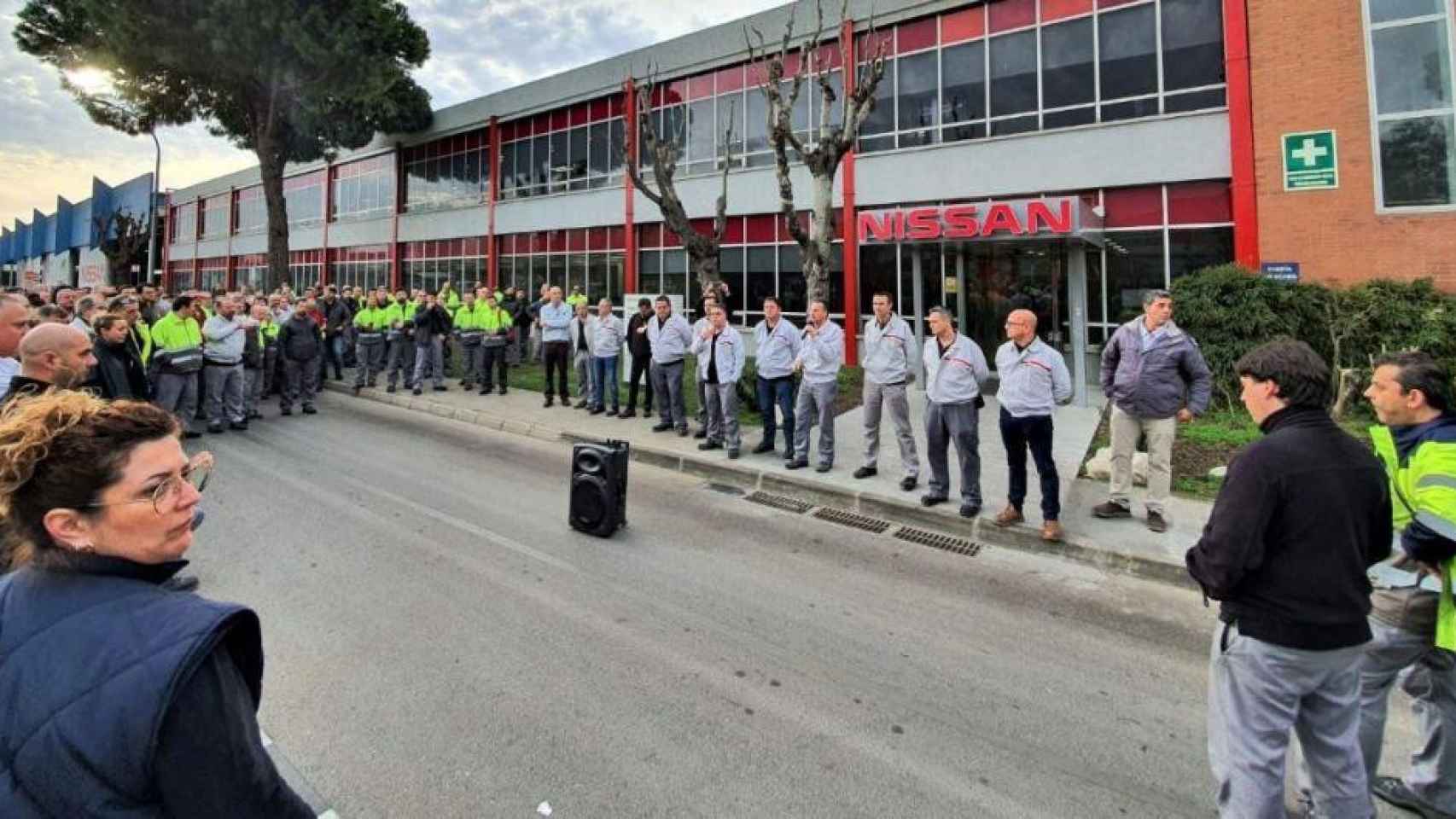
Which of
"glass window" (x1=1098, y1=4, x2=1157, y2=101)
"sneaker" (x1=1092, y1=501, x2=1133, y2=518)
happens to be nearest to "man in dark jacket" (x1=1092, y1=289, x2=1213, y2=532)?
"sneaker" (x1=1092, y1=501, x2=1133, y2=518)

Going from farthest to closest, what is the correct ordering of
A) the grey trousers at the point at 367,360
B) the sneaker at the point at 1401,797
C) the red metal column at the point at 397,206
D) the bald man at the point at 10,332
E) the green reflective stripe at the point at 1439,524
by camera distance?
the red metal column at the point at 397,206, the grey trousers at the point at 367,360, the bald man at the point at 10,332, the sneaker at the point at 1401,797, the green reflective stripe at the point at 1439,524

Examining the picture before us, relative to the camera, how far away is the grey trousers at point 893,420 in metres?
7.79

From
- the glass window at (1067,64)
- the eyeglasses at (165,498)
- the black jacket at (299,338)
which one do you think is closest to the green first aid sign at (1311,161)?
the glass window at (1067,64)

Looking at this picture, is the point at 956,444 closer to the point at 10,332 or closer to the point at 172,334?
the point at 10,332

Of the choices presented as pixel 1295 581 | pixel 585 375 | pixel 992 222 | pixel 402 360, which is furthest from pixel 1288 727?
pixel 402 360

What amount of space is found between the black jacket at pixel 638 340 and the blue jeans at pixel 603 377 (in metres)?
0.39

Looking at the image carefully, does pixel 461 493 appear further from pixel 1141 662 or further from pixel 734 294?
pixel 734 294

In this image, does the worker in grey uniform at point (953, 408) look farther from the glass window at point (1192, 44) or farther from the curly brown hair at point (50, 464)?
the glass window at point (1192, 44)

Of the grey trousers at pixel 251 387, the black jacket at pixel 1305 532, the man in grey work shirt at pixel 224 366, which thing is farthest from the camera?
the grey trousers at pixel 251 387

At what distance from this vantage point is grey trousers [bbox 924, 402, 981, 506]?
22.5ft

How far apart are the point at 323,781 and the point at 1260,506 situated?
3.79 m

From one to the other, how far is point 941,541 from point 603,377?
23.1 ft

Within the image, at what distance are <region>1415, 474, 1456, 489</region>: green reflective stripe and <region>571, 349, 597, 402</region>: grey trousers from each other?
10578 mm

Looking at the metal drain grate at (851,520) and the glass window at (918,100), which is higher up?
the glass window at (918,100)
